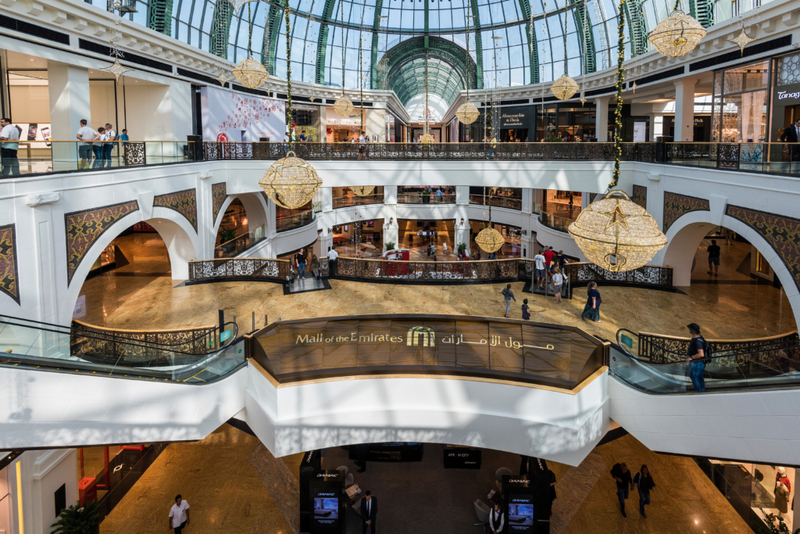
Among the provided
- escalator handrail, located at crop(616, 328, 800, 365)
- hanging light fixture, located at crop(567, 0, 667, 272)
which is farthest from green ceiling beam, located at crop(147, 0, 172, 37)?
escalator handrail, located at crop(616, 328, 800, 365)

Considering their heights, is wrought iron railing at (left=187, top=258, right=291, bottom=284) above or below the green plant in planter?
above

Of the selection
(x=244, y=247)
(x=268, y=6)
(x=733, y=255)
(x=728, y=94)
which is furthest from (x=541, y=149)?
(x=268, y=6)

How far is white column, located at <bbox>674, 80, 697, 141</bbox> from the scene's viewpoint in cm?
1680

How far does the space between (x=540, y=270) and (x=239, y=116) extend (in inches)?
553

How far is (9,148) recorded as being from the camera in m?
8.86

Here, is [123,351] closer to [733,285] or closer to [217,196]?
[217,196]

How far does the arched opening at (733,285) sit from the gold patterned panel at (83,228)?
1355 cm

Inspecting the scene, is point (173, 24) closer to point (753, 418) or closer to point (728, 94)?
point (728, 94)

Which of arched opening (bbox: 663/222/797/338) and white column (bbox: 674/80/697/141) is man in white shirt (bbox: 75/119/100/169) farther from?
white column (bbox: 674/80/697/141)

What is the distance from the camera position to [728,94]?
14.4 m

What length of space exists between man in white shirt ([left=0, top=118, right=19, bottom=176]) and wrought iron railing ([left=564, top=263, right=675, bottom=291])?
41.9 ft

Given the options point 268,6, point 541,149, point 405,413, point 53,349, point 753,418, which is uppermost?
point 268,6

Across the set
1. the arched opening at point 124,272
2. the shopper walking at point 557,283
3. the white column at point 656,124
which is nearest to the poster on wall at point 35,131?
the arched opening at point 124,272

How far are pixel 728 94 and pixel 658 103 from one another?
31.4 ft
